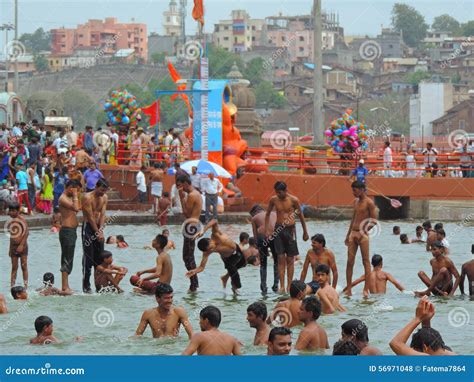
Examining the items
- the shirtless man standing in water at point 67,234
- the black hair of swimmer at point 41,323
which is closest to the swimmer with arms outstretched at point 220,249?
the shirtless man standing in water at point 67,234

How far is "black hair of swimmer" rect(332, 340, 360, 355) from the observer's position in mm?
12578

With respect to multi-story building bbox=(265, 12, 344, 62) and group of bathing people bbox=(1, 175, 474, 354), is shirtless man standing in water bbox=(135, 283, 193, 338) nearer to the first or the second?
group of bathing people bbox=(1, 175, 474, 354)

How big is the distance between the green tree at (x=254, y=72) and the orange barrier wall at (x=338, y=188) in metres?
102

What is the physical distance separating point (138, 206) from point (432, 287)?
1639 cm

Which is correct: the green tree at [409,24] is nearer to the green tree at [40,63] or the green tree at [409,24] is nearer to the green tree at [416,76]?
the green tree at [40,63]

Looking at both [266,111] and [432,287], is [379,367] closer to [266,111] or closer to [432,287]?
[432,287]

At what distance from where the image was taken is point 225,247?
776 inches

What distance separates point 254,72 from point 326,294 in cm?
12358

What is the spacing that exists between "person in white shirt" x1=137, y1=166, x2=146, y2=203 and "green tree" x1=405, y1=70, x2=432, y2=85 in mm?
100649

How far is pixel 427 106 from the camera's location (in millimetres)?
109000

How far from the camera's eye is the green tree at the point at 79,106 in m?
131

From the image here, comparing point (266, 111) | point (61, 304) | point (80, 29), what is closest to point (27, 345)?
point (61, 304)

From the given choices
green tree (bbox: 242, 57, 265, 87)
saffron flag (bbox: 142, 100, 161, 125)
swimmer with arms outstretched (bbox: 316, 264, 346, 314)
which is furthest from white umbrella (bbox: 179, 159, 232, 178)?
green tree (bbox: 242, 57, 265, 87)

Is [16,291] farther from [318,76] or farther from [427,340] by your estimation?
[318,76]
